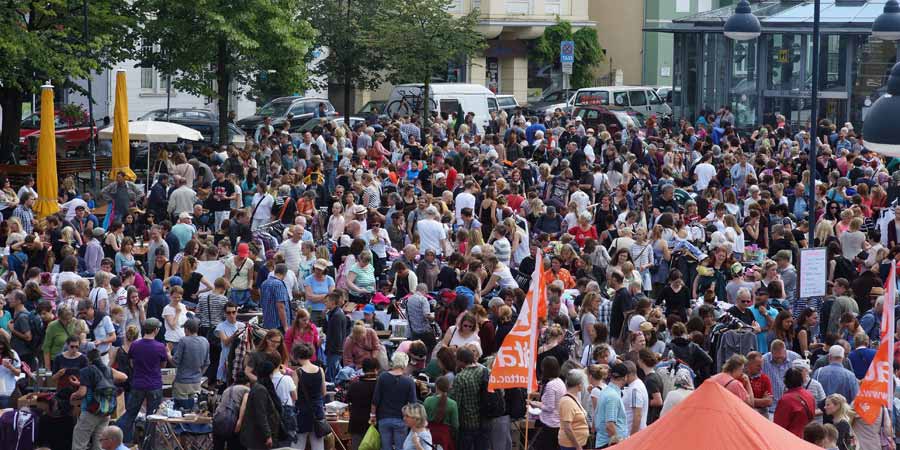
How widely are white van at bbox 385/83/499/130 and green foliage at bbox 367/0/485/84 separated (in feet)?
3.69

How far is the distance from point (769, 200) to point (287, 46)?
47.9 feet

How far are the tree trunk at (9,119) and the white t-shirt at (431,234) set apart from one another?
1532 cm

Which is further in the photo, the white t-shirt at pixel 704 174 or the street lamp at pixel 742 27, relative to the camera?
the white t-shirt at pixel 704 174

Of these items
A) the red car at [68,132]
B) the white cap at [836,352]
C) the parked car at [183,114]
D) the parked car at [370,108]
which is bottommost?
the white cap at [836,352]

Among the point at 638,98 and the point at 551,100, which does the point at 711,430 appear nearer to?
the point at 638,98

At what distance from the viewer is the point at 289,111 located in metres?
43.3

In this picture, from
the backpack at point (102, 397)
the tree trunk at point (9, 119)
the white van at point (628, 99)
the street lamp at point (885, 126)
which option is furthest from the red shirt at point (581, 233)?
the white van at point (628, 99)

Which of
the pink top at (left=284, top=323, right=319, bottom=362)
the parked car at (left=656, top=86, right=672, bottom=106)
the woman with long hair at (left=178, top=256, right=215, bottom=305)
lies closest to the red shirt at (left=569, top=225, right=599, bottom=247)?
the woman with long hair at (left=178, top=256, right=215, bottom=305)

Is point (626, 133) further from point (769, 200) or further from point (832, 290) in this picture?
point (832, 290)

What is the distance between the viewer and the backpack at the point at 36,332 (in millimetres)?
16766

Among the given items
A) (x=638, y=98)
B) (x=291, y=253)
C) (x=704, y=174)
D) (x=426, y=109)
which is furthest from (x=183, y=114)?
(x=291, y=253)

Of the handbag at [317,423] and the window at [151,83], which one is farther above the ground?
the window at [151,83]

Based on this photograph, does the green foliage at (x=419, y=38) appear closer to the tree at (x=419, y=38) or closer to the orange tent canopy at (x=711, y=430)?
the tree at (x=419, y=38)

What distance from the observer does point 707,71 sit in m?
42.3
